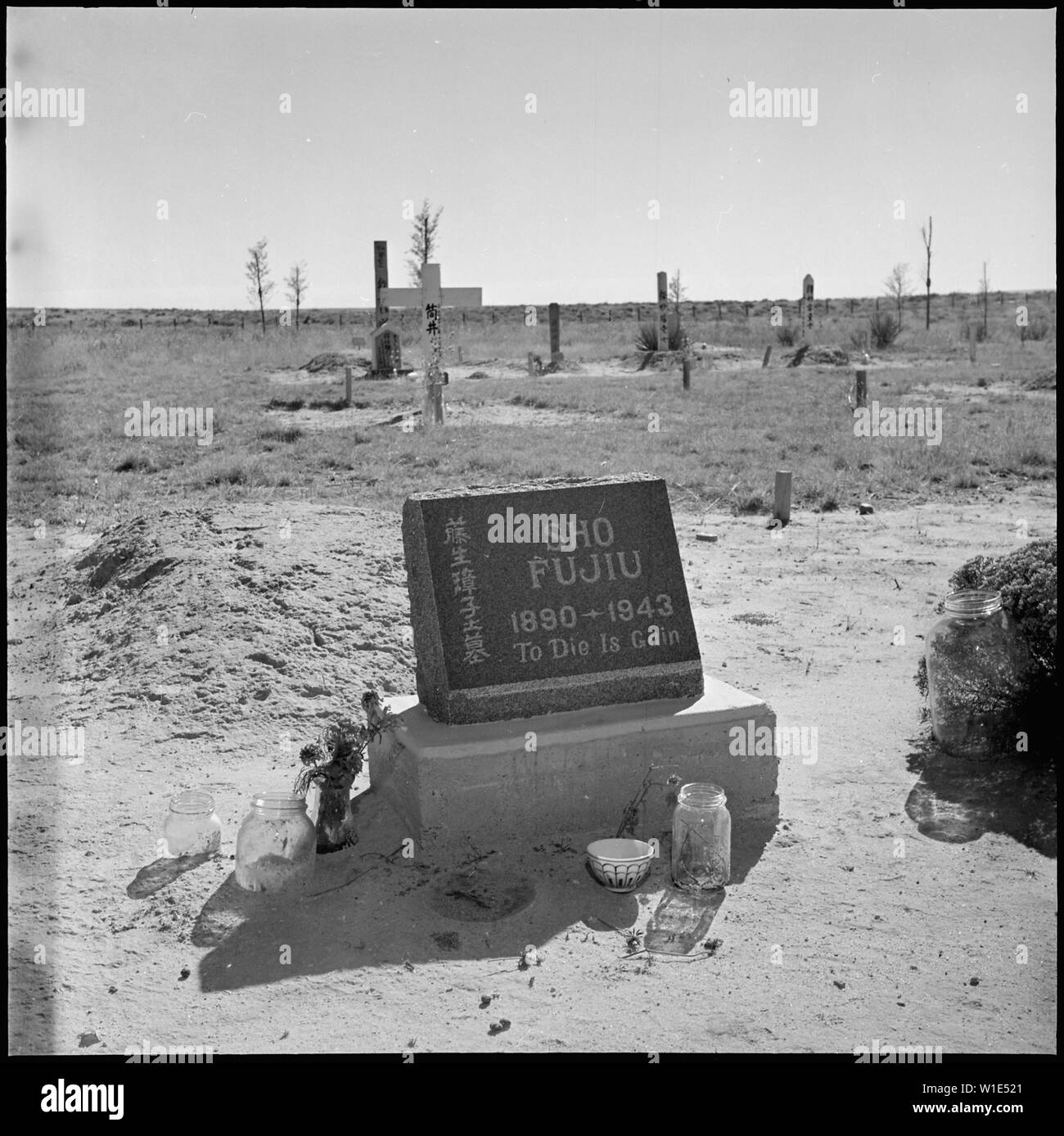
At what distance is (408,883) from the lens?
5309 millimetres

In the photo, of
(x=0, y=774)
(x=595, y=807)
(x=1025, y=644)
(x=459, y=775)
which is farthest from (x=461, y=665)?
(x=1025, y=644)

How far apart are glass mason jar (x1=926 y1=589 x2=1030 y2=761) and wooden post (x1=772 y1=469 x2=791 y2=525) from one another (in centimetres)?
623

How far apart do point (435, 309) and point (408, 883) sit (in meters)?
15.5

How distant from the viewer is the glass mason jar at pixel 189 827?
560 cm

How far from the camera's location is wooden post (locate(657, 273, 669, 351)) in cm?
3509

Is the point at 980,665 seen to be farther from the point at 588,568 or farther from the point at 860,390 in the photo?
the point at 860,390

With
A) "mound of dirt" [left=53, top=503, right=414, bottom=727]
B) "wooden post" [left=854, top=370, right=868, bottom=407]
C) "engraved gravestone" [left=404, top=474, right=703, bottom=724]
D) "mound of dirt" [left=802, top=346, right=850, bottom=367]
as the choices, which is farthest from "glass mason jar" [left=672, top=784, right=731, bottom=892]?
"mound of dirt" [left=802, top=346, right=850, bottom=367]

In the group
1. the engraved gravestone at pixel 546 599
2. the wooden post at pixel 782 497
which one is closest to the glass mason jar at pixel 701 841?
the engraved gravestone at pixel 546 599

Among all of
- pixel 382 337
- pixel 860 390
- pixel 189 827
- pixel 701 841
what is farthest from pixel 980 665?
pixel 382 337

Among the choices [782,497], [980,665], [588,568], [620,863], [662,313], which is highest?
[662,313]

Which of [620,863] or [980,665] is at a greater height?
[980,665]

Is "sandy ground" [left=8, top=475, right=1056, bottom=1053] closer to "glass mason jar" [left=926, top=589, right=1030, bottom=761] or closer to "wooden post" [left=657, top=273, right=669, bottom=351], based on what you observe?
"glass mason jar" [left=926, top=589, right=1030, bottom=761]

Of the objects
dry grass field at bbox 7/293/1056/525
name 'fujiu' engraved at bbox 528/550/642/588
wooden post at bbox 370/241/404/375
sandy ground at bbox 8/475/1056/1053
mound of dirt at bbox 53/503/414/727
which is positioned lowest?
sandy ground at bbox 8/475/1056/1053

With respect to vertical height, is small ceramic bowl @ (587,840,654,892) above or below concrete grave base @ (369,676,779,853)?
below
